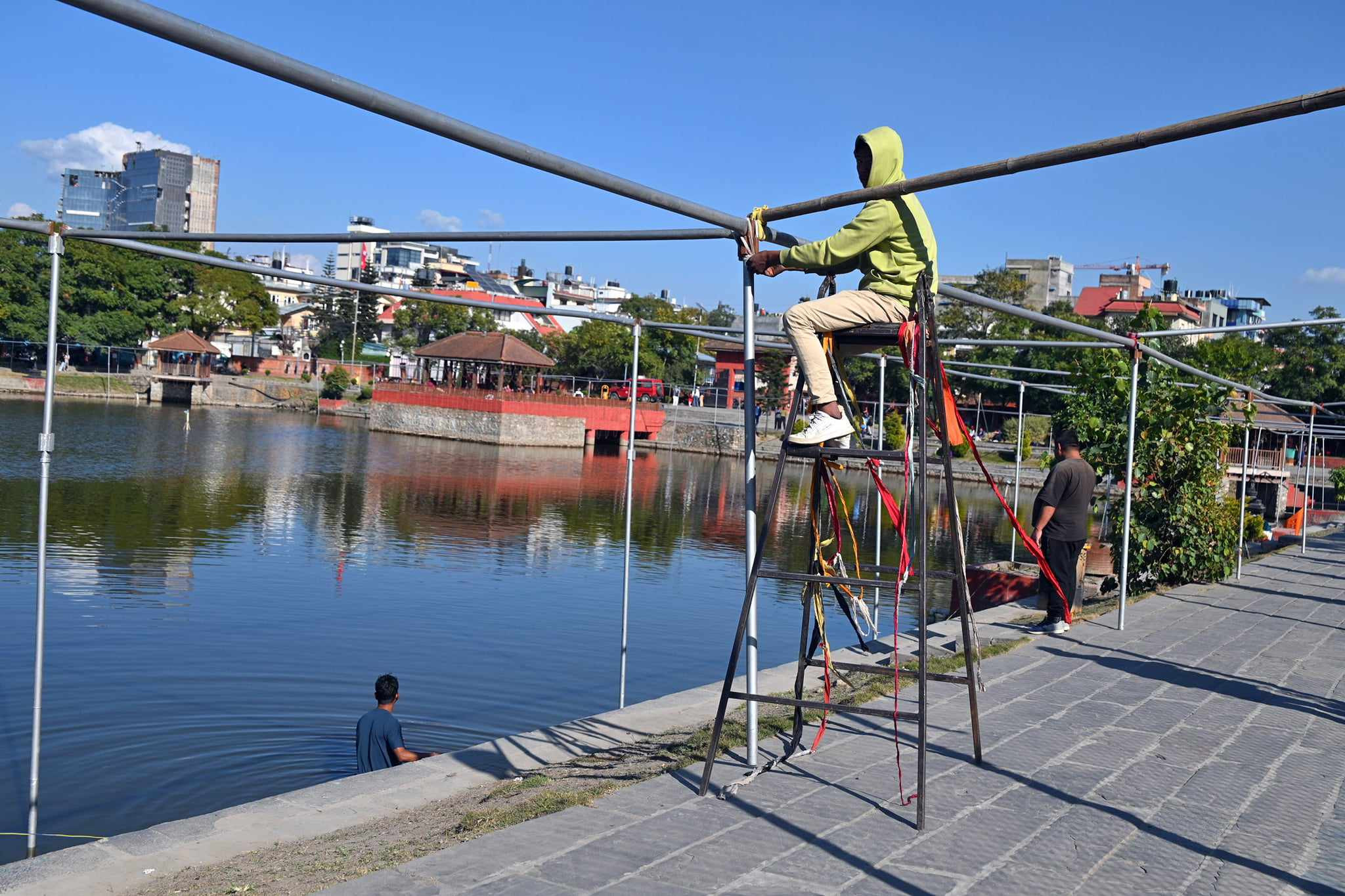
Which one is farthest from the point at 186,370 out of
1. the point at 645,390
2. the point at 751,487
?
the point at 751,487

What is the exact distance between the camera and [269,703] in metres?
9.53

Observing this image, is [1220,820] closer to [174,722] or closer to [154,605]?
[174,722]

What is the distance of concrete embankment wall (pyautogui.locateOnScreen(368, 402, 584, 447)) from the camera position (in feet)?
164

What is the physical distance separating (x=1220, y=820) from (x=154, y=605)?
1195 centimetres

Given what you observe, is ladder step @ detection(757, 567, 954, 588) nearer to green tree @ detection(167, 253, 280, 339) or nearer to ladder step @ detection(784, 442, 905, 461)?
ladder step @ detection(784, 442, 905, 461)

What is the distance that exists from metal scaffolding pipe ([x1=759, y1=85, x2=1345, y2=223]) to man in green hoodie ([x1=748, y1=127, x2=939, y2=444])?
0.16m

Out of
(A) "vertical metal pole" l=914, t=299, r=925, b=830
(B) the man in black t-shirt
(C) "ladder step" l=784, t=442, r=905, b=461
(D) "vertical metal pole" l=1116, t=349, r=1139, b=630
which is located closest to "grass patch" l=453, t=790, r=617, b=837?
(A) "vertical metal pole" l=914, t=299, r=925, b=830

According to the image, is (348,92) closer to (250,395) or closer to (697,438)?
(697,438)

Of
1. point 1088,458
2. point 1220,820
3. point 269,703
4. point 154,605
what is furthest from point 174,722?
point 1088,458

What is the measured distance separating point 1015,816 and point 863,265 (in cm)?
226

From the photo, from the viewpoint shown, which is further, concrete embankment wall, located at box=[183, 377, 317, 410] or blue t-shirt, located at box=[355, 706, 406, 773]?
concrete embankment wall, located at box=[183, 377, 317, 410]

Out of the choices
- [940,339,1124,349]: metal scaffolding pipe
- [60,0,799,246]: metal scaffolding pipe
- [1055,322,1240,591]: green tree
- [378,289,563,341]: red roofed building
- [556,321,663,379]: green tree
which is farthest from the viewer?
[378,289,563,341]: red roofed building

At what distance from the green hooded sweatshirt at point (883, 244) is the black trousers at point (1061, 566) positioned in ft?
15.7

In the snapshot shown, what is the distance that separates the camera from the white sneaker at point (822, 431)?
4523mm
